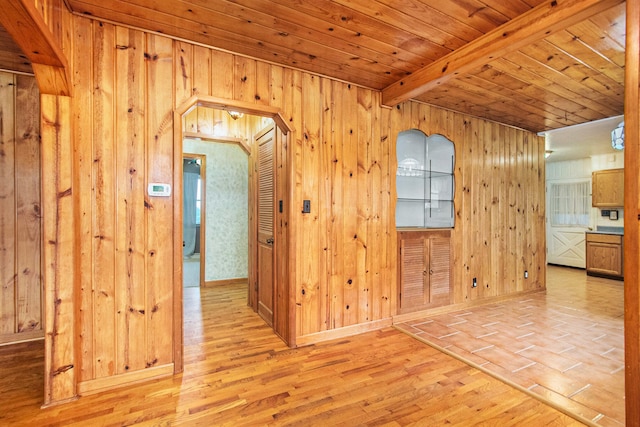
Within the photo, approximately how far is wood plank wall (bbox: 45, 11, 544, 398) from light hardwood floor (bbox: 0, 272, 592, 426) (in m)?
0.27

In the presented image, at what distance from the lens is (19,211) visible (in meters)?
2.89

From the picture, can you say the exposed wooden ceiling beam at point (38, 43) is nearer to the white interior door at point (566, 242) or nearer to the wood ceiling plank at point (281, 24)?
the wood ceiling plank at point (281, 24)

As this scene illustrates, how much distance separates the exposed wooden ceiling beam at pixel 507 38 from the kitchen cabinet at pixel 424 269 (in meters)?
1.67

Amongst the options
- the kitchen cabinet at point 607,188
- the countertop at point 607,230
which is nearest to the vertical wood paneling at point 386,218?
the countertop at point 607,230

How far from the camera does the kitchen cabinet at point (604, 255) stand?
5.60 m

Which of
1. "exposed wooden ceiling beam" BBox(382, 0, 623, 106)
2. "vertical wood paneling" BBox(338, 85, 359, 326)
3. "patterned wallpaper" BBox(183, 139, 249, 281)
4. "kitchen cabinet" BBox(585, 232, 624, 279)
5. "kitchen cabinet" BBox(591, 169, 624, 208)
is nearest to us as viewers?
"exposed wooden ceiling beam" BBox(382, 0, 623, 106)

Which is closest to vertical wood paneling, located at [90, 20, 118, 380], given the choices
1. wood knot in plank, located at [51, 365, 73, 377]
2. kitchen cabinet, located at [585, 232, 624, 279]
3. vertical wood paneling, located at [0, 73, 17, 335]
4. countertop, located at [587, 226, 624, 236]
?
wood knot in plank, located at [51, 365, 73, 377]

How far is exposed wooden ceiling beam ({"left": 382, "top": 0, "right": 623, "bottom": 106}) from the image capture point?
1.77 m

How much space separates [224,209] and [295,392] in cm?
383

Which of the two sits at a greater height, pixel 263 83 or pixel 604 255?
pixel 263 83

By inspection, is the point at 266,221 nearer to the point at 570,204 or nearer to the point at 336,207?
the point at 336,207

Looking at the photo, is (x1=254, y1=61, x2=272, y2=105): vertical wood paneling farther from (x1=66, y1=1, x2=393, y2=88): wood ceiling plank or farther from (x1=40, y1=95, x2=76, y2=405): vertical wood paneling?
(x1=40, y1=95, x2=76, y2=405): vertical wood paneling

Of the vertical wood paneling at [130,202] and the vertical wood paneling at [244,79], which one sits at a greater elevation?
the vertical wood paneling at [244,79]

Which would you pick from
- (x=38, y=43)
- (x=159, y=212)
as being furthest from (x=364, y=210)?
(x=38, y=43)
